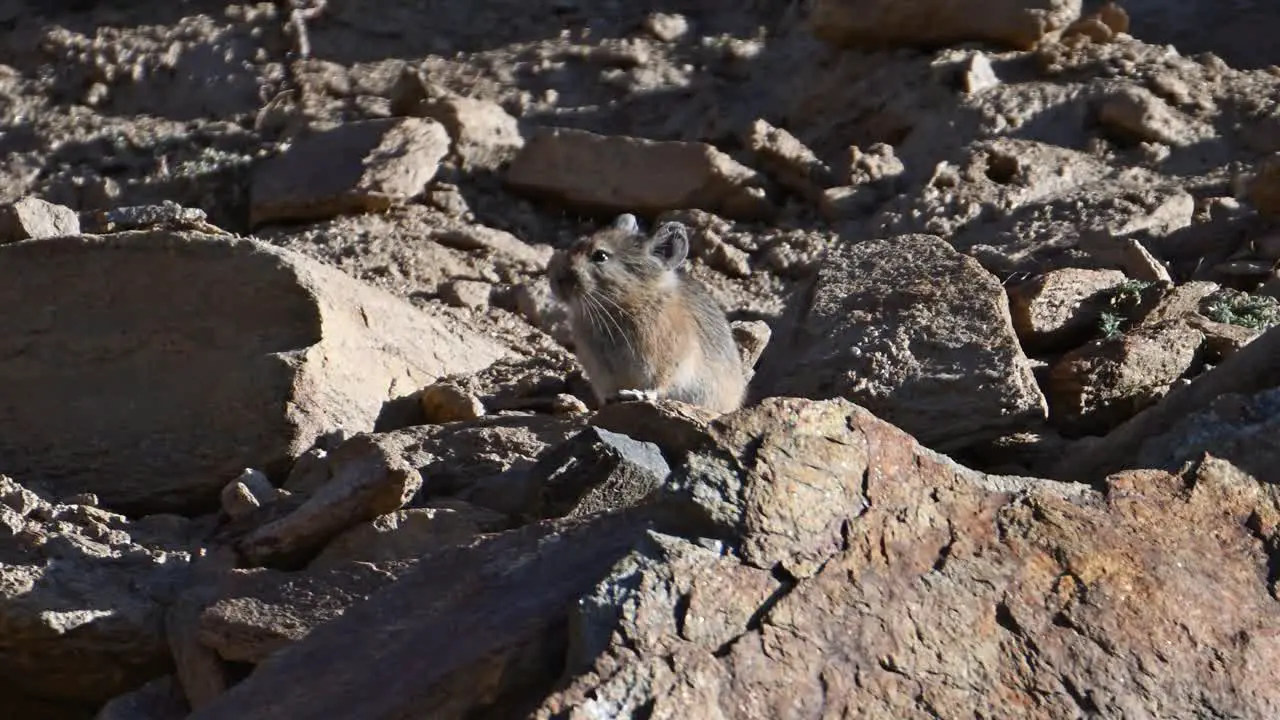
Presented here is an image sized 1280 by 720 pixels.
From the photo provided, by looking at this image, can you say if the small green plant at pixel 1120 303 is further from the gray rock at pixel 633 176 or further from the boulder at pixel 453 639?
the boulder at pixel 453 639

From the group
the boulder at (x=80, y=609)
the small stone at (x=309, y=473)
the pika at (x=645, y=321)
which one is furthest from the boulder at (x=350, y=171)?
the boulder at (x=80, y=609)

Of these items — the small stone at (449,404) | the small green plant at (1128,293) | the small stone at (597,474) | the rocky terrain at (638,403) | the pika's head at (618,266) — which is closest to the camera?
the rocky terrain at (638,403)

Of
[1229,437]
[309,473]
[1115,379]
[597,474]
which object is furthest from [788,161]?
[1229,437]

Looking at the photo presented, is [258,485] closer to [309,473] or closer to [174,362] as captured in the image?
[309,473]

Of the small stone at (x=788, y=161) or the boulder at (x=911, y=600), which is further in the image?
the small stone at (x=788, y=161)

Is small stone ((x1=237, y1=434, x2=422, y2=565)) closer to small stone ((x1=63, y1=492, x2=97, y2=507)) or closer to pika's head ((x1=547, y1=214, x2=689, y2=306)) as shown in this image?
small stone ((x1=63, y1=492, x2=97, y2=507))

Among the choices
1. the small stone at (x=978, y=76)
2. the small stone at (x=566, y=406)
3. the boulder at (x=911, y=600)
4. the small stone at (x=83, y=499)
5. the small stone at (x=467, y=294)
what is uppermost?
the boulder at (x=911, y=600)

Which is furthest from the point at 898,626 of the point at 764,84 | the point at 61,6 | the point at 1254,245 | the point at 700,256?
the point at 61,6
